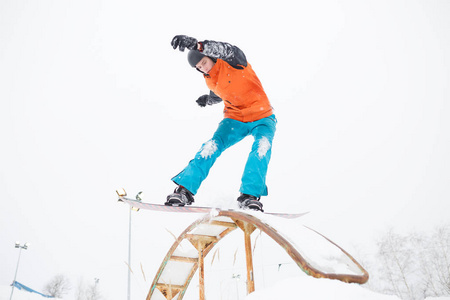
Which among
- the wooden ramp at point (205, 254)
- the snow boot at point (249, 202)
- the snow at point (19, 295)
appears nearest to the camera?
the wooden ramp at point (205, 254)

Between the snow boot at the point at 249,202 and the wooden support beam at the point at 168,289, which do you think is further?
the wooden support beam at the point at 168,289

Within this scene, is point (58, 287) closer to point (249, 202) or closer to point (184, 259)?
point (184, 259)

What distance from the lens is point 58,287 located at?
3062 centimetres

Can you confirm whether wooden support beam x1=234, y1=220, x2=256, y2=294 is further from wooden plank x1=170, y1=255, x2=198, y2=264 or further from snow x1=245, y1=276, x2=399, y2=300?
wooden plank x1=170, y1=255, x2=198, y2=264

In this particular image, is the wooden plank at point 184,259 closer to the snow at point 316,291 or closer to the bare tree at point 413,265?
the snow at point 316,291

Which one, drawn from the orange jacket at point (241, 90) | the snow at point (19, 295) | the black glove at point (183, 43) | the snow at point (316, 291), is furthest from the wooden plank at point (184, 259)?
the snow at point (19, 295)

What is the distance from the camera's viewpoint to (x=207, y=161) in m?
3.05

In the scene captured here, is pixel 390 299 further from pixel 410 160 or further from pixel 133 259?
pixel 410 160

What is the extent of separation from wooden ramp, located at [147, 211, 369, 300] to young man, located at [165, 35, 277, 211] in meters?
0.35

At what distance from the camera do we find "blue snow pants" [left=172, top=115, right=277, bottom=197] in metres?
2.80

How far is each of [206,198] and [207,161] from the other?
0.42 meters

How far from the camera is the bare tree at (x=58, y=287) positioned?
30.0m

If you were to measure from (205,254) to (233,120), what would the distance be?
5.89ft

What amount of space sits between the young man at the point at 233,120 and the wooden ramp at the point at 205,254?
348mm
